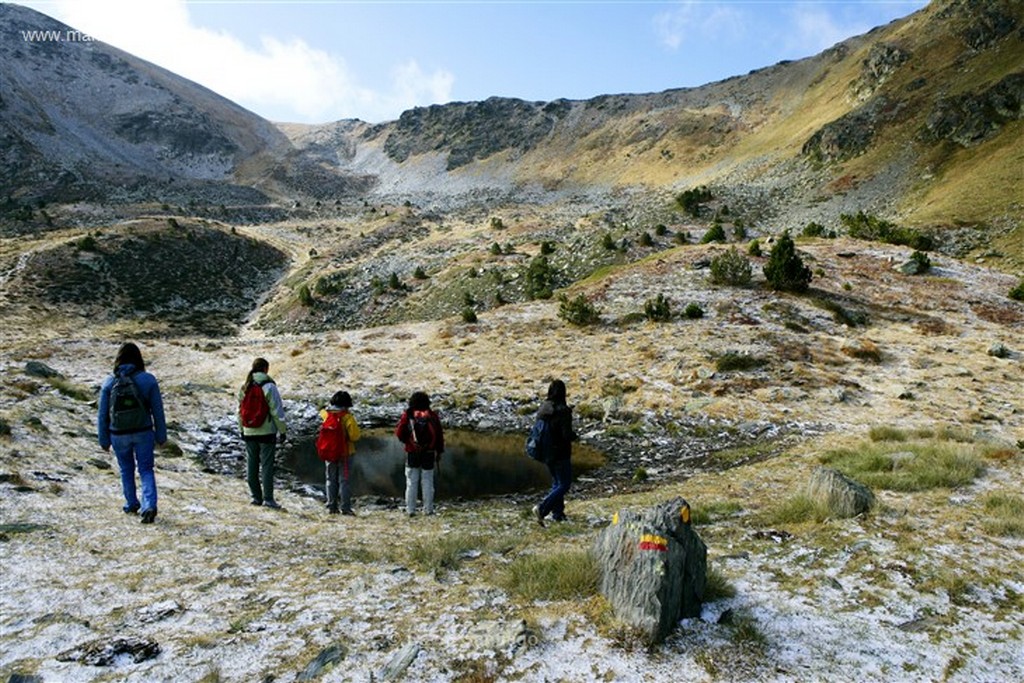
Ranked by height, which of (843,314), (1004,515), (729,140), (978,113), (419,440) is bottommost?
(1004,515)

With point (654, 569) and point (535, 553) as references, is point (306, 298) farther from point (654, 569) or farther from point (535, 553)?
point (654, 569)

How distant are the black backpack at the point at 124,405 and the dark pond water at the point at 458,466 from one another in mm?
6157

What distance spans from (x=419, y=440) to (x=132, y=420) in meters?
5.13

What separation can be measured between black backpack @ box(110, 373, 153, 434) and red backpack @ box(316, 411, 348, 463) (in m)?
3.39

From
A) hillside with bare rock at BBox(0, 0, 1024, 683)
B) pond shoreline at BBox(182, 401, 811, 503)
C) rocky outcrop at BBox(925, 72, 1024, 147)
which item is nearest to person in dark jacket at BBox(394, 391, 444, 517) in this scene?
hillside with bare rock at BBox(0, 0, 1024, 683)

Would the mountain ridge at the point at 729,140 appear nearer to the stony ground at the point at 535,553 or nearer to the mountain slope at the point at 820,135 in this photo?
the mountain slope at the point at 820,135

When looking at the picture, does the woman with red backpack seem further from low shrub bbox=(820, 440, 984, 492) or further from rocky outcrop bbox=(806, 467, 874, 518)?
low shrub bbox=(820, 440, 984, 492)

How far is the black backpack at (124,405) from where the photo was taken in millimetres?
9922

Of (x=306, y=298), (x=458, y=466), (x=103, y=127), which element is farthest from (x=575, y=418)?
(x=103, y=127)

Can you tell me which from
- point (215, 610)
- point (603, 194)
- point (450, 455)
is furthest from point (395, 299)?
point (603, 194)

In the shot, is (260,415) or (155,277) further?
(155,277)

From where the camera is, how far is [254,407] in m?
12.0

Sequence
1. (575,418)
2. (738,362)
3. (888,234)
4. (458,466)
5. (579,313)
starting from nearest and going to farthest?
1. (458,466)
2. (575,418)
3. (738,362)
4. (579,313)
5. (888,234)

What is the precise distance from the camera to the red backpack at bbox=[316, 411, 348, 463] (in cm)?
1231
